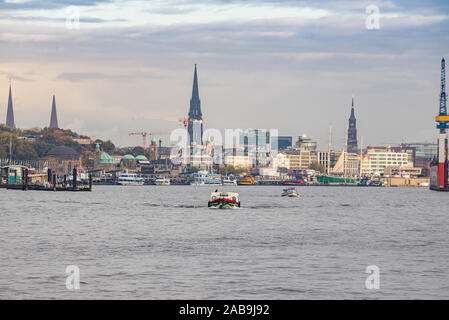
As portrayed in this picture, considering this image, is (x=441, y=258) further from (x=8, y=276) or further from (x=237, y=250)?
(x=8, y=276)

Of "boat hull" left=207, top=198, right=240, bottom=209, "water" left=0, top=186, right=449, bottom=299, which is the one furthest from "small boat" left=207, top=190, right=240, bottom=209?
"water" left=0, top=186, right=449, bottom=299

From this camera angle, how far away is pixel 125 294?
30000mm

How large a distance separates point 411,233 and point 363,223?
12.7 m

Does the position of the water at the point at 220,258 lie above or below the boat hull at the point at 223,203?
below

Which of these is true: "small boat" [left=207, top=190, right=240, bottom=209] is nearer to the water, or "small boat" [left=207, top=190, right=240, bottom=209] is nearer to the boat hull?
the boat hull

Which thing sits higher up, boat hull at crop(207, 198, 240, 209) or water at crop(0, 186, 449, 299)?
boat hull at crop(207, 198, 240, 209)

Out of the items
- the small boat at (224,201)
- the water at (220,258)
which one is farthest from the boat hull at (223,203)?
the water at (220,258)

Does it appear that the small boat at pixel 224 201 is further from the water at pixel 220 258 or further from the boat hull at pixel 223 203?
the water at pixel 220 258

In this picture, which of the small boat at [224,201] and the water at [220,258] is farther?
the small boat at [224,201]

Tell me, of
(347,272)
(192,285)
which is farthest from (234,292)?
(347,272)

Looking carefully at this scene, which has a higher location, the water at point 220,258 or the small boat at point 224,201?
the small boat at point 224,201

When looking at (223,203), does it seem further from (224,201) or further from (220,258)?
(220,258)

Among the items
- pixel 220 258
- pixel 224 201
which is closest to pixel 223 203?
pixel 224 201

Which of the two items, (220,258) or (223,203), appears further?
(223,203)
